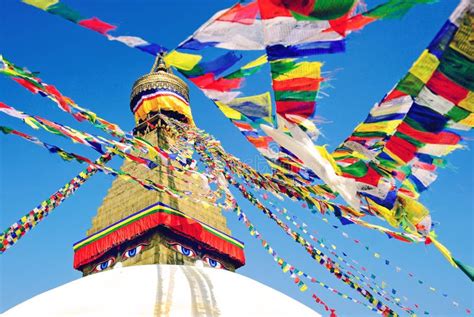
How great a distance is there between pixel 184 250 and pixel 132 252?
1081 mm

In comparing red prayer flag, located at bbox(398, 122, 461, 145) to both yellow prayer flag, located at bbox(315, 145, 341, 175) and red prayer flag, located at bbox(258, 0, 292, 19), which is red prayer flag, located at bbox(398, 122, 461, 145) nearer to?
yellow prayer flag, located at bbox(315, 145, 341, 175)

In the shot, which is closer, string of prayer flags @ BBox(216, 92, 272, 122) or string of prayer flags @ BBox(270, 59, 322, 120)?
string of prayer flags @ BBox(270, 59, 322, 120)

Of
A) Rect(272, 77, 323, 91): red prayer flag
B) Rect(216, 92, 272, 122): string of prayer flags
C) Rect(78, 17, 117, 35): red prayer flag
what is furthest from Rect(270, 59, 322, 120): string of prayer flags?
Rect(78, 17, 117, 35): red prayer flag

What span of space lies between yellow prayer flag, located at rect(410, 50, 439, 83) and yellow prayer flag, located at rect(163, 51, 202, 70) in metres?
1.57

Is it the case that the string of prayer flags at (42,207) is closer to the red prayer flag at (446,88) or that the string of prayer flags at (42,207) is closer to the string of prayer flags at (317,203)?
the string of prayer flags at (317,203)

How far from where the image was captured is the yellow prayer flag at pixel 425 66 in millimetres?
2855

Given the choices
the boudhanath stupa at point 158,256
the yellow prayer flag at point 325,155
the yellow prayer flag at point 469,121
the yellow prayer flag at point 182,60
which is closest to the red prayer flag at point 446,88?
the yellow prayer flag at point 469,121

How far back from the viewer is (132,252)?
8844 millimetres

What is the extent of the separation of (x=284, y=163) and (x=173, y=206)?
4.72 metres

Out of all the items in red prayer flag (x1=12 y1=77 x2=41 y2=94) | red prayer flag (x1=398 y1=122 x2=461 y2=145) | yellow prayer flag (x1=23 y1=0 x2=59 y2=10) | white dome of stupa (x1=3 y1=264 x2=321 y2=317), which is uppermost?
red prayer flag (x1=12 y1=77 x2=41 y2=94)

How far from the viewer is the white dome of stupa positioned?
5.25m

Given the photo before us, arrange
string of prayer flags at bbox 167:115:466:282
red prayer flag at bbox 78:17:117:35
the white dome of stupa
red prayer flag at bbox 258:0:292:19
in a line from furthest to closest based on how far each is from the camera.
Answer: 1. the white dome of stupa
2. string of prayer flags at bbox 167:115:466:282
3. red prayer flag at bbox 78:17:117:35
4. red prayer flag at bbox 258:0:292:19

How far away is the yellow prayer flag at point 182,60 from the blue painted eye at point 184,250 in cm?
597

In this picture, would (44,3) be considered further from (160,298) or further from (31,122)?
(160,298)
